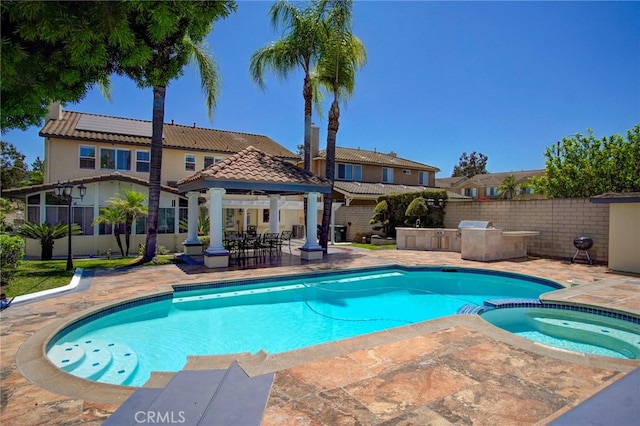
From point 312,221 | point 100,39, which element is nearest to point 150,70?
point 100,39

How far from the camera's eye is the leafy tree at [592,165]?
76.2 ft

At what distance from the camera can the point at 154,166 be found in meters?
14.8

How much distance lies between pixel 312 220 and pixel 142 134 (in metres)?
14.9

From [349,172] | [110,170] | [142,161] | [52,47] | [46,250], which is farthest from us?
[349,172]

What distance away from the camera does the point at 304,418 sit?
3.50 metres

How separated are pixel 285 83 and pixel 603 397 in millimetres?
18802

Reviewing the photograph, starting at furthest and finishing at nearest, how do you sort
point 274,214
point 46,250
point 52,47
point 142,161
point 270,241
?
point 142,161
point 274,214
point 46,250
point 270,241
point 52,47

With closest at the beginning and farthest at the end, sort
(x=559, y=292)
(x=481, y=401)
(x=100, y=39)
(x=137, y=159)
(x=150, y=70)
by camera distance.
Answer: (x=100, y=39) → (x=481, y=401) → (x=150, y=70) → (x=559, y=292) → (x=137, y=159)

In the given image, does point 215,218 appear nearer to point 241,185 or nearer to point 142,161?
point 241,185

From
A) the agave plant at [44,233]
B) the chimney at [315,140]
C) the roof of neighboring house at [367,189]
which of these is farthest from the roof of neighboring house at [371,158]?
the agave plant at [44,233]

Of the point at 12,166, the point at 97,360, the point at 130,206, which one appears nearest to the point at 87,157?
the point at 130,206

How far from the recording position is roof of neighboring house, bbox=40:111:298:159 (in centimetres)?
2084

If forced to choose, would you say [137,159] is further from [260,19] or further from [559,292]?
[559,292]

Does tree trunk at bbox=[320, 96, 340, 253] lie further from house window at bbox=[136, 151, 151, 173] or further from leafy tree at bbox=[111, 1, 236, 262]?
leafy tree at bbox=[111, 1, 236, 262]
